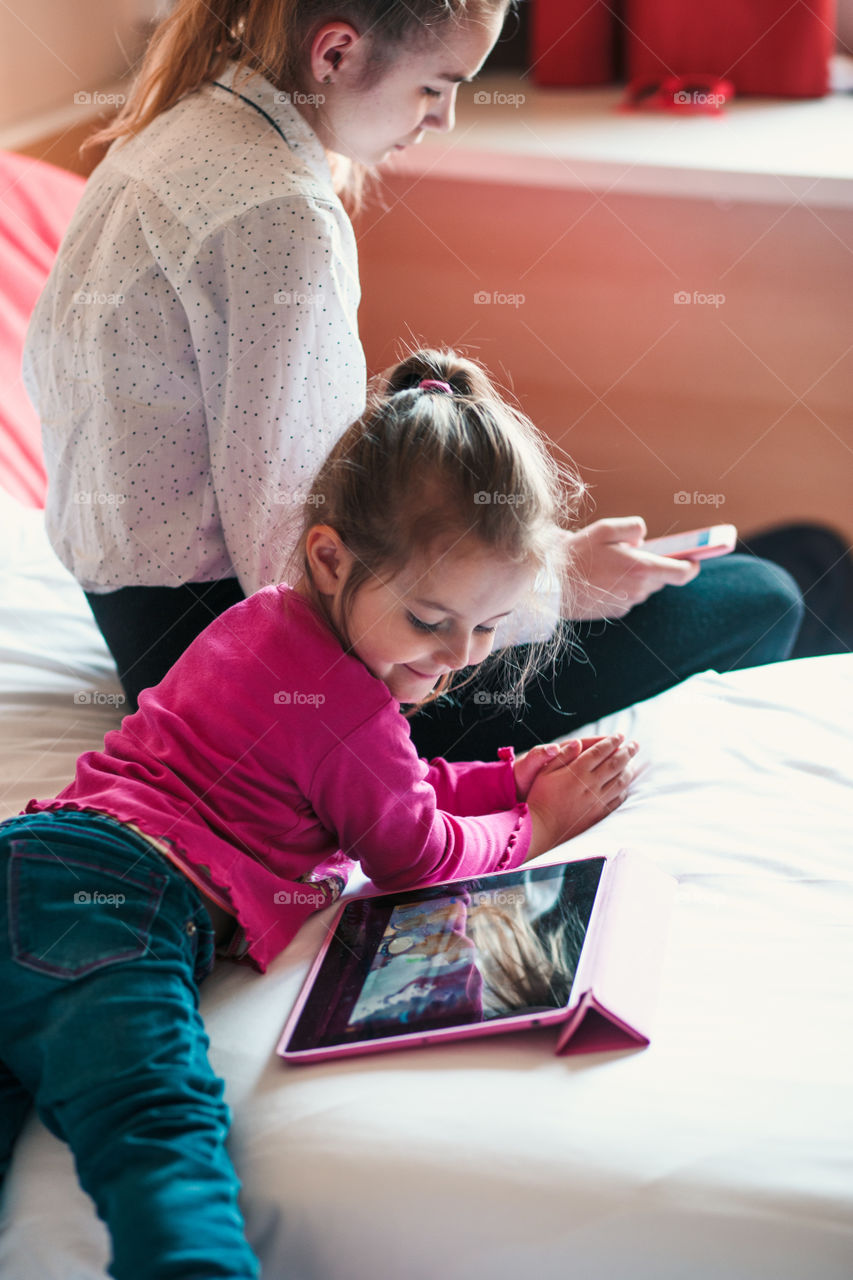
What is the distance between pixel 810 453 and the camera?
5.43 ft

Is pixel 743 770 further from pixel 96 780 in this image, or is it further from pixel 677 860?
pixel 96 780

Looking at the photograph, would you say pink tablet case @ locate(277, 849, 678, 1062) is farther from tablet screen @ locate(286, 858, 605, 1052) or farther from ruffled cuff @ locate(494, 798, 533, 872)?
ruffled cuff @ locate(494, 798, 533, 872)

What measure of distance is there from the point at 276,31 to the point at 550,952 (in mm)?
696

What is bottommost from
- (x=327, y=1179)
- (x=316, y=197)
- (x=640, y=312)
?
(x=327, y=1179)

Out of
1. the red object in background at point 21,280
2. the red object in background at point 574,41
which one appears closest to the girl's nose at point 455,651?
the red object in background at point 21,280

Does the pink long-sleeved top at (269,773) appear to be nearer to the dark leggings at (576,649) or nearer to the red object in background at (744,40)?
the dark leggings at (576,649)

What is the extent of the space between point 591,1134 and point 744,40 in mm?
1603

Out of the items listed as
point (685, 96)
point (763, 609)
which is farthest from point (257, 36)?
point (685, 96)

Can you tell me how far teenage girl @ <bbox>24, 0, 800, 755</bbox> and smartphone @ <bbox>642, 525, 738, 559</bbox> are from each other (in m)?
0.02

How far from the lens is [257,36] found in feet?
2.87

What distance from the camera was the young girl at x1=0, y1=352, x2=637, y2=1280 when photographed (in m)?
0.61

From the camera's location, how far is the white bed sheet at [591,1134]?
540 mm

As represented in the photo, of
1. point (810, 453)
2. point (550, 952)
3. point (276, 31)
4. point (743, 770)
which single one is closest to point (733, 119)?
point (810, 453)

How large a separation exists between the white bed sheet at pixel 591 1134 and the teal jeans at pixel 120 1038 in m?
0.04
